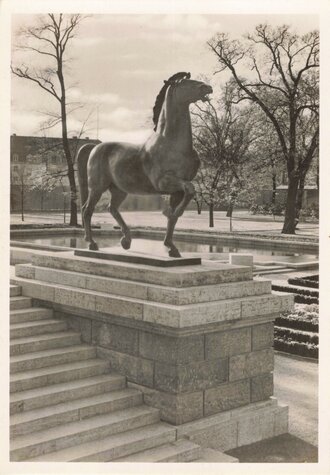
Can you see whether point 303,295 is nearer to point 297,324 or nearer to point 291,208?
point 297,324

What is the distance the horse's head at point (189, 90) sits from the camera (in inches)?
361

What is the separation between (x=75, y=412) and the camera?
795cm

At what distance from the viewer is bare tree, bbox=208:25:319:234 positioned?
31.5 meters

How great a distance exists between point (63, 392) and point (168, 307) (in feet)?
5.85

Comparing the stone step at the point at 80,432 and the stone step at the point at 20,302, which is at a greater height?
the stone step at the point at 20,302

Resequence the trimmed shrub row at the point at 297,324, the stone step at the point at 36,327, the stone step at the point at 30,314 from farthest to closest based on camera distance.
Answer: the trimmed shrub row at the point at 297,324 → the stone step at the point at 30,314 → the stone step at the point at 36,327

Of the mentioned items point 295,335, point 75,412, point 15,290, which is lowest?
point 75,412

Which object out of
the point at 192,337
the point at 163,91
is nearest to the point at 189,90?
the point at 163,91

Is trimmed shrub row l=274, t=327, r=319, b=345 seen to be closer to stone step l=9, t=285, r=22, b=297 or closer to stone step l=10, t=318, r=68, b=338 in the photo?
stone step l=10, t=318, r=68, b=338

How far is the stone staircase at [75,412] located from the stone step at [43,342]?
0.01 meters

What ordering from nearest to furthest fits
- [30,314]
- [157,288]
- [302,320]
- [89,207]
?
[157,288], [30,314], [89,207], [302,320]

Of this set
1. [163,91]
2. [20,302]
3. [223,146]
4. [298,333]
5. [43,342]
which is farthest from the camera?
[223,146]

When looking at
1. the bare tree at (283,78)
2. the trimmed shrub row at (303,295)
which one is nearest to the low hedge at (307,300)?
the trimmed shrub row at (303,295)

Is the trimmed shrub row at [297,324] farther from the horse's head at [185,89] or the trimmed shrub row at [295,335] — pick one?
the horse's head at [185,89]
